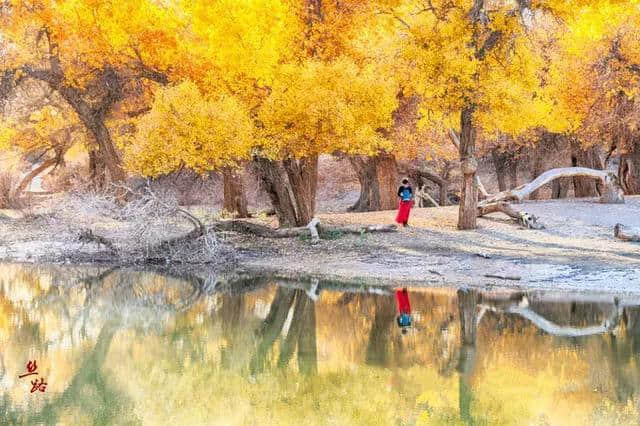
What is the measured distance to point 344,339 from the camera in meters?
13.3

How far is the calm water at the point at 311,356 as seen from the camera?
995cm

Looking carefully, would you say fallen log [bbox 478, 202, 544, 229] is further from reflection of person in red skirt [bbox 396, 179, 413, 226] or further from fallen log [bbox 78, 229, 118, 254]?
fallen log [bbox 78, 229, 118, 254]

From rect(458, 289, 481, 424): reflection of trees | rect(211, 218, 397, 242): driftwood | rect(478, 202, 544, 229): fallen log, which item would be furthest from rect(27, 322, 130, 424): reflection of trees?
rect(478, 202, 544, 229): fallen log

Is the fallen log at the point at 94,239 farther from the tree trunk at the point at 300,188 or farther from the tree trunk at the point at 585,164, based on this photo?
the tree trunk at the point at 585,164

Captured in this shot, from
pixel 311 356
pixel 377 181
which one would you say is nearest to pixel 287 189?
pixel 377 181

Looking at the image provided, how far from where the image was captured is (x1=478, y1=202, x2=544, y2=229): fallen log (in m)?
23.5

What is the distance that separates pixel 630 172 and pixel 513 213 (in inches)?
407

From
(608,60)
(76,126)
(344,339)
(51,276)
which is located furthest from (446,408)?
(76,126)

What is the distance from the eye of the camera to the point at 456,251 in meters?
20.5

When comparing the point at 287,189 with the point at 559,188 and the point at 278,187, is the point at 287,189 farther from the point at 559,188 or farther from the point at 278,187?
the point at 559,188

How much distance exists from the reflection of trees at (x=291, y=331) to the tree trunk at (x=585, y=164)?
17.4m

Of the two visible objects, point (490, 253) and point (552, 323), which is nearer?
point (552, 323)

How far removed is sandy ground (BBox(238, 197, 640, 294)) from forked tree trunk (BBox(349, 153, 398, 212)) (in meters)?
3.76

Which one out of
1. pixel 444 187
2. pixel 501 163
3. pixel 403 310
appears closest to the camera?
pixel 403 310
